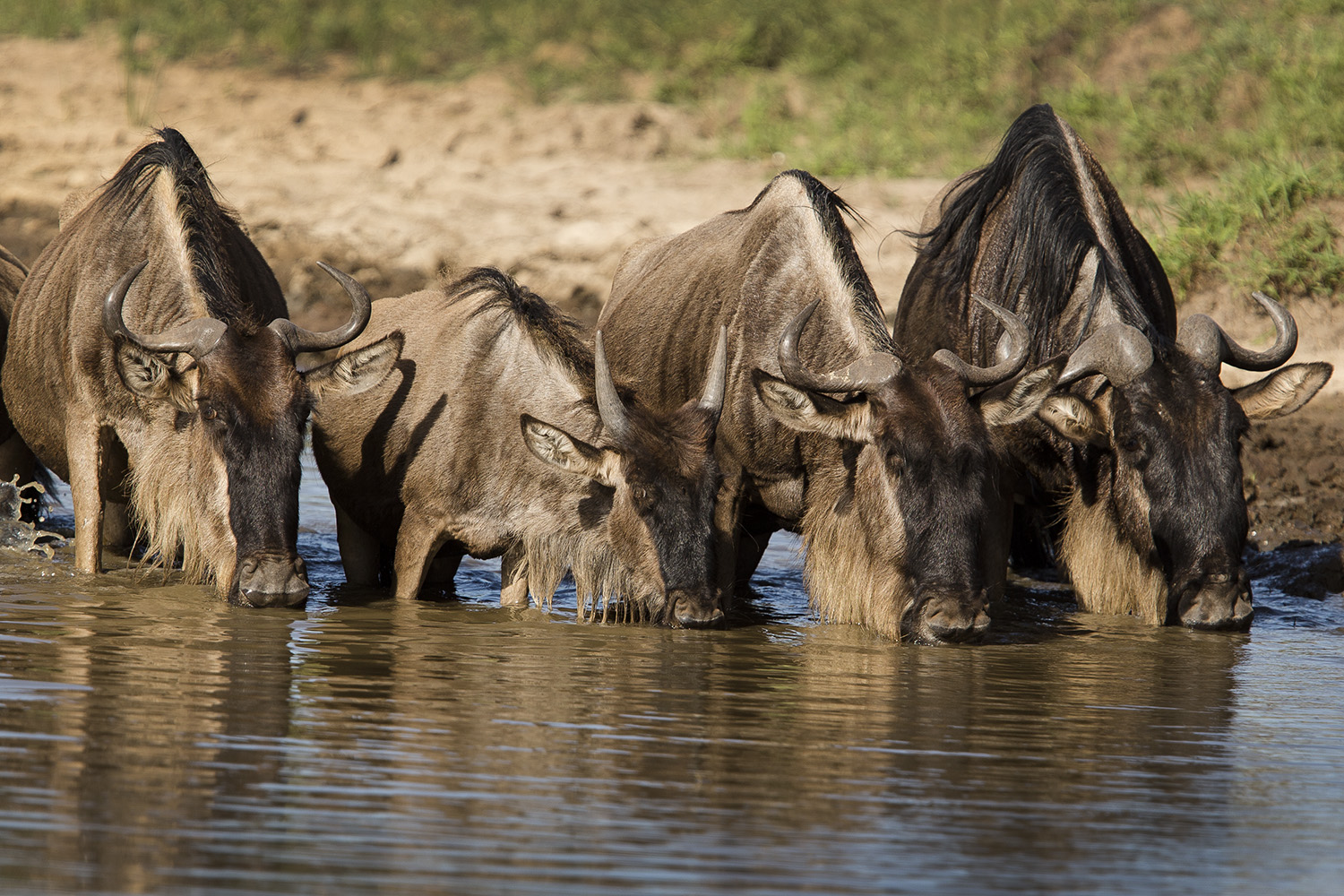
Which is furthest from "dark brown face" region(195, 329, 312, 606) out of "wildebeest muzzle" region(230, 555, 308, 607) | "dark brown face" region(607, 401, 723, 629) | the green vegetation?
the green vegetation

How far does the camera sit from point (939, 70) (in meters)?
16.9

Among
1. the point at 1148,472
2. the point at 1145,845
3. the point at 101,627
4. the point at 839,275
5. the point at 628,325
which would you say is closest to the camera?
the point at 1145,845

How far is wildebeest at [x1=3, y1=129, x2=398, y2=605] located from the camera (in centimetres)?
701

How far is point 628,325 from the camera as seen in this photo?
9148 millimetres

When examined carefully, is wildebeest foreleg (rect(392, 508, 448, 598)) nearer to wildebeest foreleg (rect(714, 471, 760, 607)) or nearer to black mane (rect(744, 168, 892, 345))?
wildebeest foreleg (rect(714, 471, 760, 607))

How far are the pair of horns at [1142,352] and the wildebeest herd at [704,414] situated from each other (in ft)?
0.05

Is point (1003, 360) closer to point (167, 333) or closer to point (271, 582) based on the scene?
point (271, 582)

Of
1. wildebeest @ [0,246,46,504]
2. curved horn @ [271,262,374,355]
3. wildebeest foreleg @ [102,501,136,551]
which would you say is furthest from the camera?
wildebeest @ [0,246,46,504]

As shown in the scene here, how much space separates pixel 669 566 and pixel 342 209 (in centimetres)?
929

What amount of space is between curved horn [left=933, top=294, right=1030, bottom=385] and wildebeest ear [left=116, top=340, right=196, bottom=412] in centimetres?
325

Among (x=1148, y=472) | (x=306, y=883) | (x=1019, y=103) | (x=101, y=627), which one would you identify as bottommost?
(x=306, y=883)

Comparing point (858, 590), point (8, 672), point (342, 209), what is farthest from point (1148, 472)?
point (342, 209)

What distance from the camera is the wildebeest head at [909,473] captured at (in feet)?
22.1

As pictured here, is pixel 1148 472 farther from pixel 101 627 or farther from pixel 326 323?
pixel 326 323
